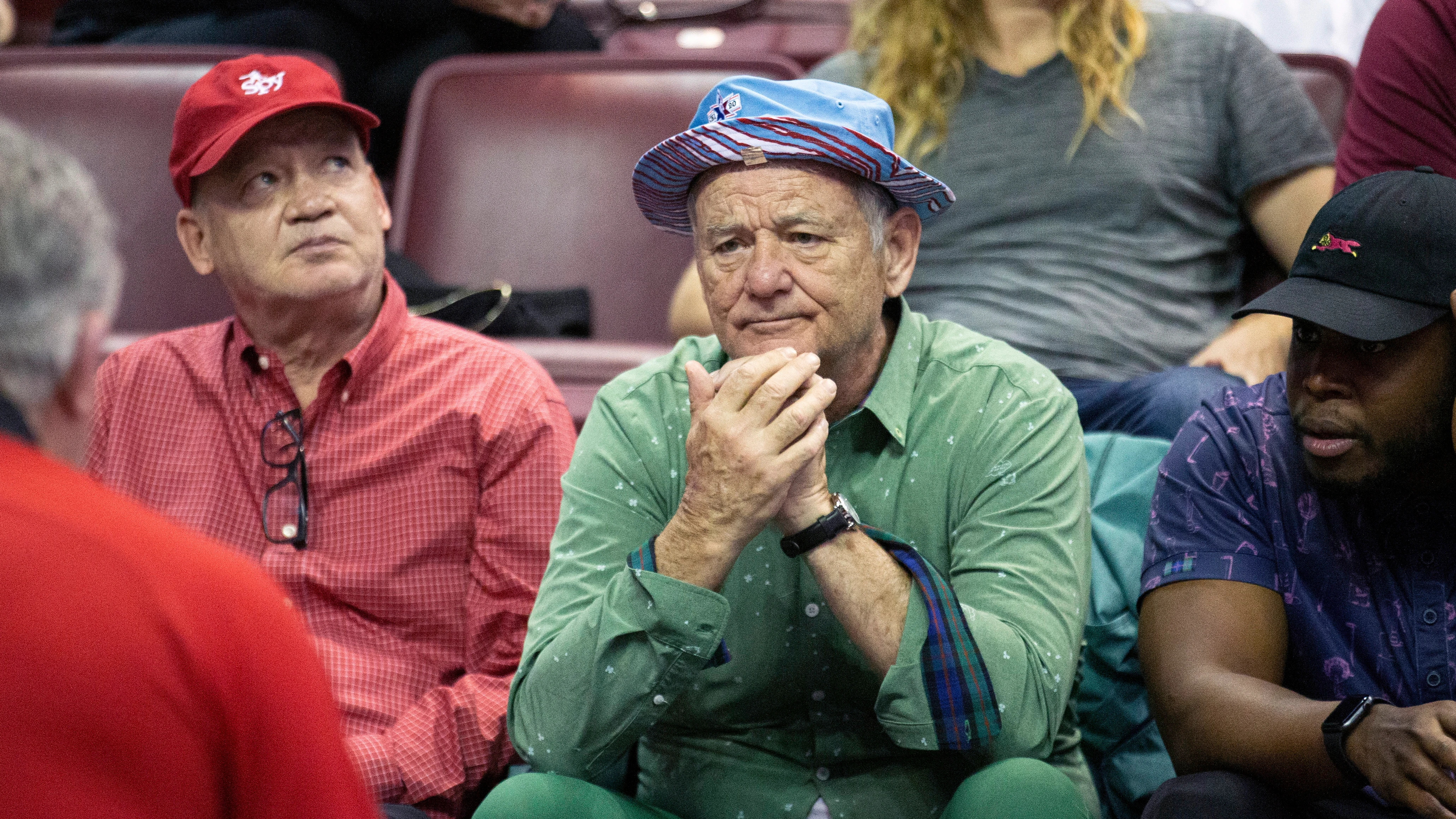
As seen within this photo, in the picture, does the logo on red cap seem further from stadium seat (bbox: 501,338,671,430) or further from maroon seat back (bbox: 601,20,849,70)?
maroon seat back (bbox: 601,20,849,70)

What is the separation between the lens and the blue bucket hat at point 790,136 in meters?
1.48

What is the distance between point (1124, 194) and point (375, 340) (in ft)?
4.06

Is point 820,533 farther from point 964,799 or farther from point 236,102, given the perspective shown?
point 236,102

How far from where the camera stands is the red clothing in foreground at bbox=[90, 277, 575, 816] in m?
1.75

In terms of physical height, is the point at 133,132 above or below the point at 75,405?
below

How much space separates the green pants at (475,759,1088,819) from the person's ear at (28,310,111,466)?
2.25 ft

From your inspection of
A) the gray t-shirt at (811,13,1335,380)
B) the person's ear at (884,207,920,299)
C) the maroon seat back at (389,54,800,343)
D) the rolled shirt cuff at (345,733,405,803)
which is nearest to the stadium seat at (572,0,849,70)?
the maroon seat back at (389,54,800,343)

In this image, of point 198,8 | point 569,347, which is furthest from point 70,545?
point 198,8

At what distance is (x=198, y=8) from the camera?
130 inches

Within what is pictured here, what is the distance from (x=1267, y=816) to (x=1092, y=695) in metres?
0.41

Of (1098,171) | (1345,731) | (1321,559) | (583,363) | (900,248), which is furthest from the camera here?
(1098,171)

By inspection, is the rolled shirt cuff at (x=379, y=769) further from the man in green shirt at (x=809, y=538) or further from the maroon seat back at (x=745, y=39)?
the maroon seat back at (x=745, y=39)

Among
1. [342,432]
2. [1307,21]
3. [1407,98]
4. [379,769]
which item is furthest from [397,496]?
[1307,21]

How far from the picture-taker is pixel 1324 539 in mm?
1530
